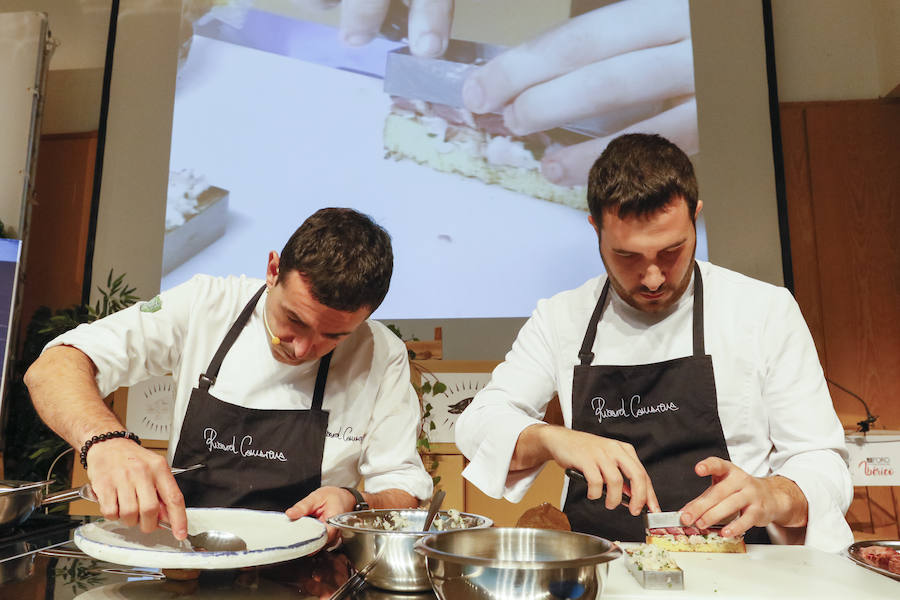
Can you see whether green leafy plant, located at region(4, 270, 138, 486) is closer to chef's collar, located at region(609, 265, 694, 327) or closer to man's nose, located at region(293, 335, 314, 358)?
man's nose, located at region(293, 335, 314, 358)

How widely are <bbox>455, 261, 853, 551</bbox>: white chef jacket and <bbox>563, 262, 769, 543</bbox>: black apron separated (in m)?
0.04

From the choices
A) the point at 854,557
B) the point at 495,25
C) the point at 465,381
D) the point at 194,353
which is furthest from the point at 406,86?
the point at 854,557

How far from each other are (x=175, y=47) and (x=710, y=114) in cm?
308

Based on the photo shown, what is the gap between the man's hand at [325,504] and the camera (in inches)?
48.4

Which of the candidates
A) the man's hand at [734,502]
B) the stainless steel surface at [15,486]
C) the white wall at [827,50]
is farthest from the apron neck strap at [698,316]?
the white wall at [827,50]

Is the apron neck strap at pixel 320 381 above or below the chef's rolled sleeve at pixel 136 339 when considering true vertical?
below

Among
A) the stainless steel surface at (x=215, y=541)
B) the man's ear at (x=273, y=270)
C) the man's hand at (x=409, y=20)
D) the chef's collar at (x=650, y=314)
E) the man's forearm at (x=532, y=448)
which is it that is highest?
the man's hand at (x=409, y=20)

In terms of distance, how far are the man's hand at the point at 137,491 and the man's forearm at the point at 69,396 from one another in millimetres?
A: 193

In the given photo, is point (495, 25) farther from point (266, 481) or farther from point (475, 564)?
point (475, 564)

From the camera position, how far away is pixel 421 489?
1.68m

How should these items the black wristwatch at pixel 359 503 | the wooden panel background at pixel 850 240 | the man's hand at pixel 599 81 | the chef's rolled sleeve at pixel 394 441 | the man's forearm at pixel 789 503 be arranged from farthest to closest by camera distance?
the man's hand at pixel 599 81 < the wooden panel background at pixel 850 240 < the chef's rolled sleeve at pixel 394 441 < the black wristwatch at pixel 359 503 < the man's forearm at pixel 789 503

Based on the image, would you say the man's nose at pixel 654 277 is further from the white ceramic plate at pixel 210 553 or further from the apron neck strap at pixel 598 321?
the white ceramic plate at pixel 210 553

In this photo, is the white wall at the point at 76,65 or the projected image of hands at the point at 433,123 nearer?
the projected image of hands at the point at 433,123

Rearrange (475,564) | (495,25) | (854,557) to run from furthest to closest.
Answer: (495,25)
(854,557)
(475,564)
